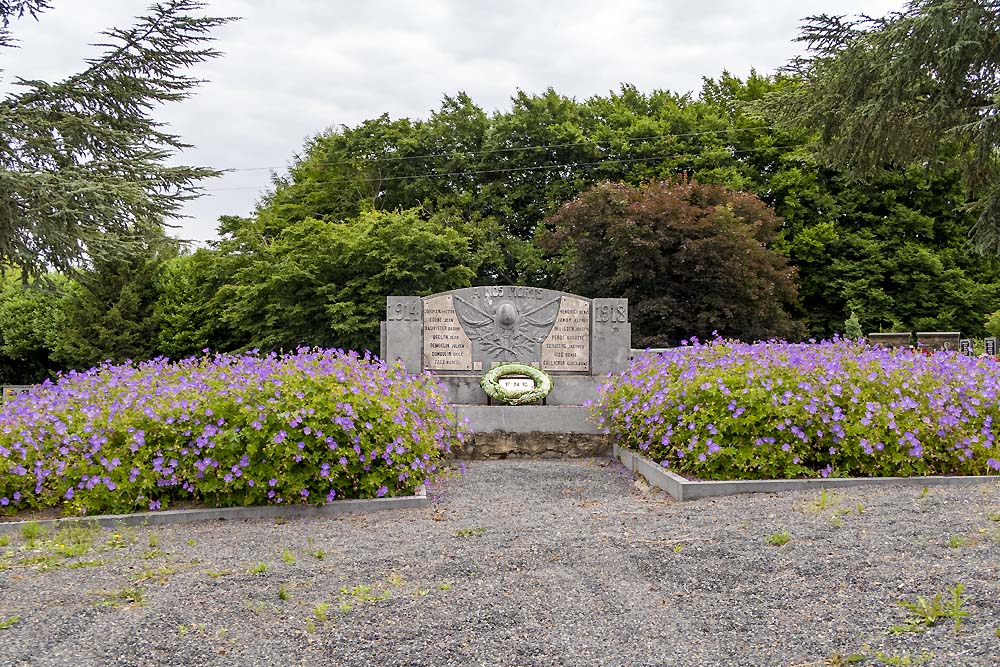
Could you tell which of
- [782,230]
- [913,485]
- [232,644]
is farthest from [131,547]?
[782,230]

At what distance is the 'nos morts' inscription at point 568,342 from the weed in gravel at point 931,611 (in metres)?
6.87

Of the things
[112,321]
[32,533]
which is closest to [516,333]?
[32,533]

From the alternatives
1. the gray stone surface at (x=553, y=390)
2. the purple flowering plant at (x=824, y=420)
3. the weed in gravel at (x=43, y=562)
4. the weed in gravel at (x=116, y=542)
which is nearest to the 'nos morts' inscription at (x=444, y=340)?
the gray stone surface at (x=553, y=390)

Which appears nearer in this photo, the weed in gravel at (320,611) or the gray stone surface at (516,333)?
the weed in gravel at (320,611)

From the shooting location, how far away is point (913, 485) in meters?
5.31

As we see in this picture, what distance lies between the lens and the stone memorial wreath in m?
8.55

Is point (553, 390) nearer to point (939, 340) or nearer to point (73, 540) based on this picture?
point (73, 540)

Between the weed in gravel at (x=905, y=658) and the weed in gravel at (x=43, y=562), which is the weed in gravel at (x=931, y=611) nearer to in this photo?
the weed in gravel at (x=905, y=658)

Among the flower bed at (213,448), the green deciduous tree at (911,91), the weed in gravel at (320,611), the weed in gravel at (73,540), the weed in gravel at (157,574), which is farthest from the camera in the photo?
the green deciduous tree at (911,91)

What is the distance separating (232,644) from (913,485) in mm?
4485

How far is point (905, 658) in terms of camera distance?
2.43 meters

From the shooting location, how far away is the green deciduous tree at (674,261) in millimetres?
15359

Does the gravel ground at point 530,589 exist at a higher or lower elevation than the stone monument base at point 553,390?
lower

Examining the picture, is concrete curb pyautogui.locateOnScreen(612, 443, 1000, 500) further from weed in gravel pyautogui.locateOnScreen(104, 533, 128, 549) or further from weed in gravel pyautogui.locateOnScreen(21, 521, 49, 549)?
weed in gravel pyautogui.locateOnScreen(21, 521, 49, 549)
